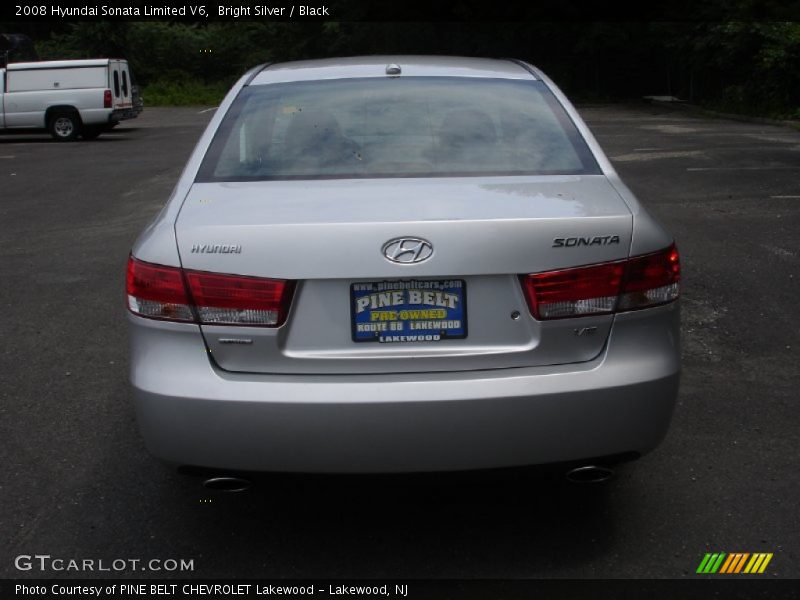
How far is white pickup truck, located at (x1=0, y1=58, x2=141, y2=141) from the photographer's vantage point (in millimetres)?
25422

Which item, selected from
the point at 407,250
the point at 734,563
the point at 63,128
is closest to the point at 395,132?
the point at 407,250

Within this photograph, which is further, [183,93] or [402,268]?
[183,93]

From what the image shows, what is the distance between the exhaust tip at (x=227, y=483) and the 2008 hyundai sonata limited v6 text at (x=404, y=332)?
0.24 feet

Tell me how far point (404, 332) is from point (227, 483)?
0.73 m

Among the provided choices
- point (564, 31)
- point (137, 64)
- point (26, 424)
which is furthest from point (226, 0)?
point (26, 424)

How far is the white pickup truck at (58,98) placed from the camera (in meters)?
25.4

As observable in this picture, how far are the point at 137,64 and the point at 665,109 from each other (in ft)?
84.9

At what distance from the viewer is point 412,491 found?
4.20 m

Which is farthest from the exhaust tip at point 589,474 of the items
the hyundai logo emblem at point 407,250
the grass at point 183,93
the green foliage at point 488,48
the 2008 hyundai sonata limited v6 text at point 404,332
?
the grass at point 183,93

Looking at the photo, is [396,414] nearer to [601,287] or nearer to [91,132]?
[601,287]

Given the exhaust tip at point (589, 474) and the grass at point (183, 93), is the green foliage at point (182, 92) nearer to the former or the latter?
the grass at point (183, 93)

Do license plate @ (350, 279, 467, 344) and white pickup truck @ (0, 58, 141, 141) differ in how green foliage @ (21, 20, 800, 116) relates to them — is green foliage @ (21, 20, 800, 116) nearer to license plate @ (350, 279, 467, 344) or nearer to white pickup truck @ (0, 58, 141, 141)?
white pickup truck @ (0, 58, 141, 141)

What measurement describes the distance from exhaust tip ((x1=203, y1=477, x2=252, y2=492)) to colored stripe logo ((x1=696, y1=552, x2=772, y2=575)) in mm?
1488

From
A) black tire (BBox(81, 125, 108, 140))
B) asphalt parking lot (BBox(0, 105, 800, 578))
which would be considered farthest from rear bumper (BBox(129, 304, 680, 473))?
black tire (BBox(81, 125, 108, 140))
